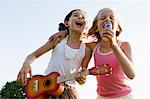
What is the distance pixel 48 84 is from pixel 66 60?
0.34 meters

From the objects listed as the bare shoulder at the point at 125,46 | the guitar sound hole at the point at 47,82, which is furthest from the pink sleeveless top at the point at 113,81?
the guitar sound hole at the point at 47,82

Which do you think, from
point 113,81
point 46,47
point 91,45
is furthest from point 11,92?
point 113,81

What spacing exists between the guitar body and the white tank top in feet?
0.32

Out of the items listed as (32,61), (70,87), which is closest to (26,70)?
(32,61)

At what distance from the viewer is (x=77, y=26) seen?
4574 millimetres

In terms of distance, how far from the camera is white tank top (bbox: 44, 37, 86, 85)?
4.45 meters

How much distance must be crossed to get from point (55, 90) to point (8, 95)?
683 inches

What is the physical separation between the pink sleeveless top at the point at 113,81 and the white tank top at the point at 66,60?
0.31m

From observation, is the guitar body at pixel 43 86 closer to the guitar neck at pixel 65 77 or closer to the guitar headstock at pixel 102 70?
the guitar neck at pixel 65 77

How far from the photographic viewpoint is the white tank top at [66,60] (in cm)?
445

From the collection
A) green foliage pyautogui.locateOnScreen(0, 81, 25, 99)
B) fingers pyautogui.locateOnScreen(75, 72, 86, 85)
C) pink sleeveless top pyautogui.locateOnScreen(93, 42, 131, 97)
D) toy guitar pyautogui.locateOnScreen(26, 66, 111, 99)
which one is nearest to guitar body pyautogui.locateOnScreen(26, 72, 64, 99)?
toy guitar pyautogui.locateOnScreen(26, 66, 111, 99)

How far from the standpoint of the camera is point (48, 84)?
4.38 meters

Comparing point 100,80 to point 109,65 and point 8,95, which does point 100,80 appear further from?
point 8,95

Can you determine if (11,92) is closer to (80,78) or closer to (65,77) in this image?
(65,77)
